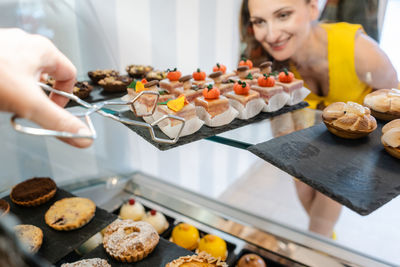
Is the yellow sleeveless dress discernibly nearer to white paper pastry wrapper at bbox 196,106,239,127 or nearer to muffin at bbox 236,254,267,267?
white paper pastry wrapper at bbox 196,106,239,127

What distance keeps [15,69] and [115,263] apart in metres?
1.04

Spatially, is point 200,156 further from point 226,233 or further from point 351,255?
point 351,255

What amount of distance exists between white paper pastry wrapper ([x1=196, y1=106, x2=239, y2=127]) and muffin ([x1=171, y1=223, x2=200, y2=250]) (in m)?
0.74

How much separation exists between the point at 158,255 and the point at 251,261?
503 millimetres

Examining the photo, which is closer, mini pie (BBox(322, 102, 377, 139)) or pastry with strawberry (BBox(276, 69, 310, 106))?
mini pie (BBox(322, 102, 377, 139))

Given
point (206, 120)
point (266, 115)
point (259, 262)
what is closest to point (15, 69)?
point (206, 120)

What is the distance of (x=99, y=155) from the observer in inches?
90.0

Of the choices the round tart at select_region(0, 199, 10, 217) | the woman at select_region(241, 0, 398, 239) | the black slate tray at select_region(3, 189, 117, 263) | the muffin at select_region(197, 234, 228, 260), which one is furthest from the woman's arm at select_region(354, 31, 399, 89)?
the round tart at select_region(0, 199, 10, 217)

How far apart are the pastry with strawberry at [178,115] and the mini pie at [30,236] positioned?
72 centimetres

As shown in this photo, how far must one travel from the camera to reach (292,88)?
1.65m

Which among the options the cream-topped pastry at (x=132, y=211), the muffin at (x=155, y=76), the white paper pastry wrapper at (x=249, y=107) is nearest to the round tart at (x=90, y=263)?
the cream-topped pastry at (x=132, y=211)

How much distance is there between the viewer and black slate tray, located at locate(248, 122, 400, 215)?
85cm

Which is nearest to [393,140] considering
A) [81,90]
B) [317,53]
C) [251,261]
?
[251,261]

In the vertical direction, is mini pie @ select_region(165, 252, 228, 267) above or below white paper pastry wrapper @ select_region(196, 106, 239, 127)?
below
